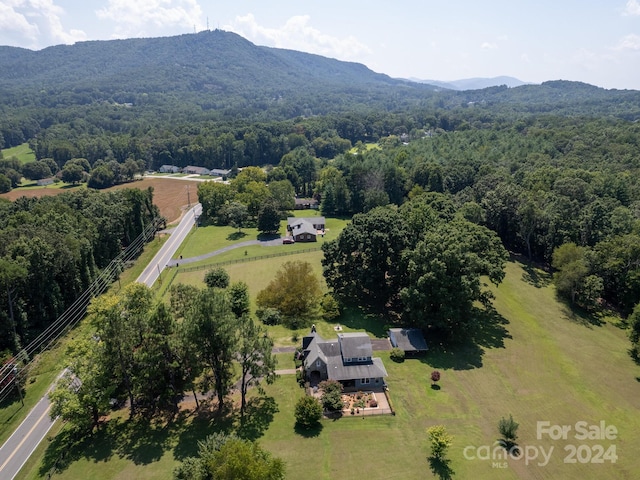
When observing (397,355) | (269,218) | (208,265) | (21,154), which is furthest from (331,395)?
(21,154)

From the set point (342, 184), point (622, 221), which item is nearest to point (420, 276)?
point (622, 221)

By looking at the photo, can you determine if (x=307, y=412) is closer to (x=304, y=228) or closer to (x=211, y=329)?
(x=211, y=329)

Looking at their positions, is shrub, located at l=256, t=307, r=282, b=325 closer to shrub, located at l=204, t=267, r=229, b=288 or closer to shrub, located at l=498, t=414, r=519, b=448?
shrub, located at l=204, t=267, r=229, b=288

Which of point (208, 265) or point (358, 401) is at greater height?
point (358, 401)

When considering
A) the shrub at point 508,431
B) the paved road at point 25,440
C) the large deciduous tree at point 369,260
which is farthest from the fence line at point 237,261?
the shrub at point 508,431

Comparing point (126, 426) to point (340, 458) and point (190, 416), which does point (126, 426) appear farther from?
point (340, 458)

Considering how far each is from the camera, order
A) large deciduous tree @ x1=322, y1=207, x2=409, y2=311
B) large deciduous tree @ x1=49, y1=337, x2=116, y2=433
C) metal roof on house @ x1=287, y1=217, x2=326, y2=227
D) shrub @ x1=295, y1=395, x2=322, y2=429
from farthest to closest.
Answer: metal roof on house @ x1=287, y1=217, x2=326, y2=227 < large deciduous tree @ x1=322, y1=207, x2=409, y2=311 < shrub @ x1=295, y1=395, x2=322, y2=429 < large deciduous tree @ x1=49, y1=337, x2=116, y2=433

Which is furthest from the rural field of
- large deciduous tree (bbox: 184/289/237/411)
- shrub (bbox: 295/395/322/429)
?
large deciduous tree (bbox: 184/289/237/411)
